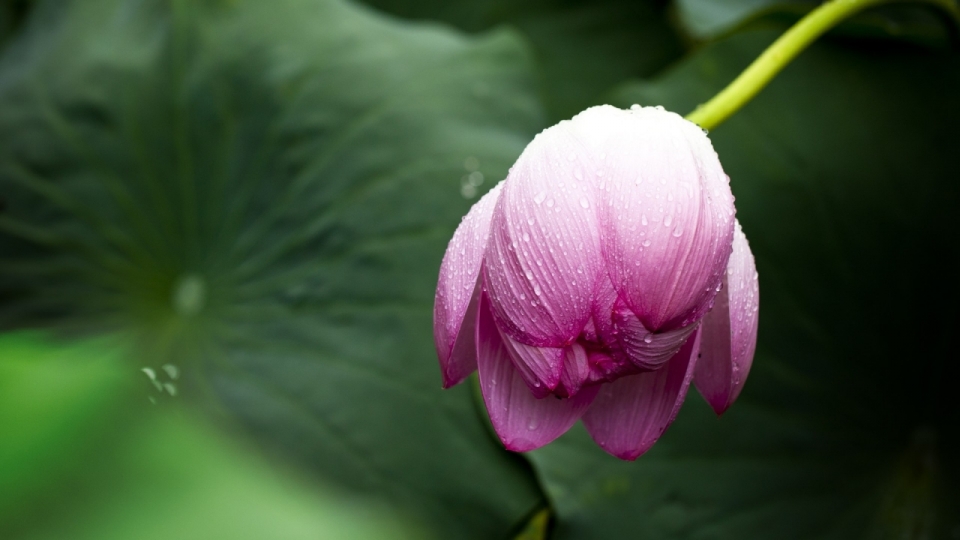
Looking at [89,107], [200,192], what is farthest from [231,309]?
[89,107]

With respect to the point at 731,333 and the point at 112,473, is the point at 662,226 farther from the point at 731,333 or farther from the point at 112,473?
the point at 112,473

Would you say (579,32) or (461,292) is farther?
(579,32)

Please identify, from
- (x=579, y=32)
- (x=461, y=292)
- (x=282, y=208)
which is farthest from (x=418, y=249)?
(x=579, y=32)

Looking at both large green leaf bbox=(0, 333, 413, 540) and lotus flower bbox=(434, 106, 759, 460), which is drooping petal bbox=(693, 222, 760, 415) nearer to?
lotus flower bbox=(434, 106, 759, 460)

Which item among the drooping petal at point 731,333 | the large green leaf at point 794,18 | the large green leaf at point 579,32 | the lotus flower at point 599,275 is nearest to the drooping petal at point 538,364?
the lotus flower at point 599,275

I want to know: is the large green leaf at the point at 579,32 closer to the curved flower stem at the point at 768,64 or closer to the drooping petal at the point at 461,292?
the curved flower stem at the point at 768,64

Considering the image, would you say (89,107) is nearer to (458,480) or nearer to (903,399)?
(458,480)

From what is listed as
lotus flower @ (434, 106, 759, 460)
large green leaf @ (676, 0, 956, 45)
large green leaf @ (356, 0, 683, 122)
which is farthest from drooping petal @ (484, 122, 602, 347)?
large green leaf @ (356, 0, 683, 122)
